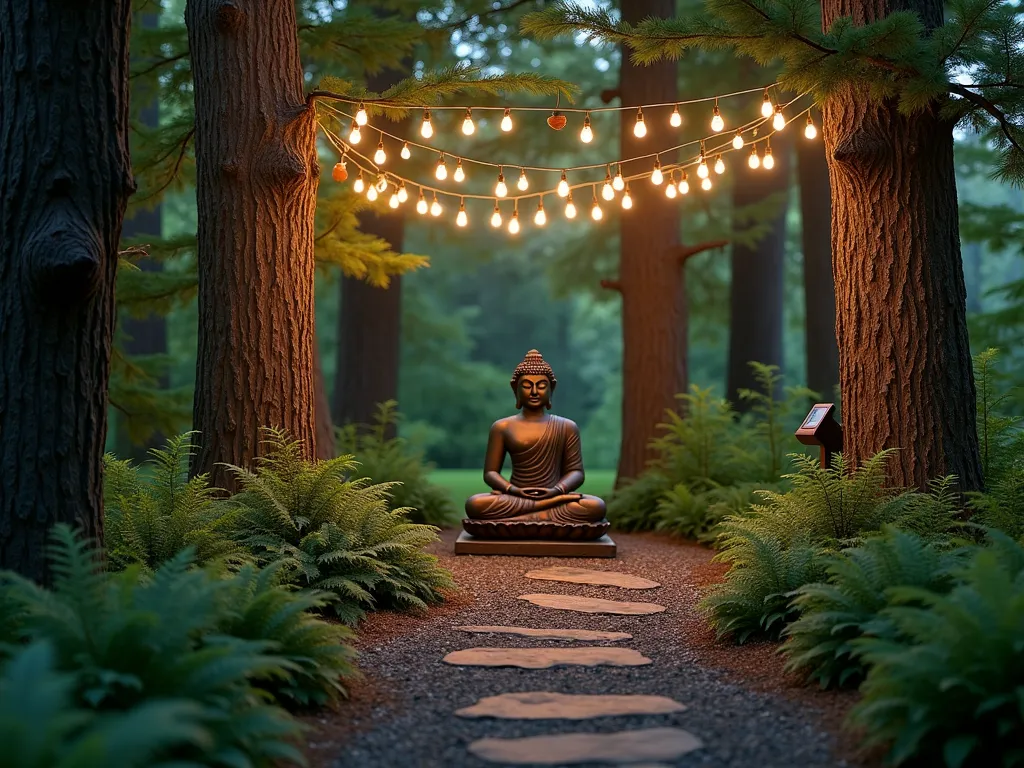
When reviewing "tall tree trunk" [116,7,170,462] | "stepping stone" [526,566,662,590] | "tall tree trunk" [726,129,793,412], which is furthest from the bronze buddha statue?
"tall tree trunk" [116,7,170,462]

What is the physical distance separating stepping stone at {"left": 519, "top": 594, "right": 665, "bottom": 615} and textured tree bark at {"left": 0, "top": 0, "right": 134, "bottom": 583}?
331 centimetres

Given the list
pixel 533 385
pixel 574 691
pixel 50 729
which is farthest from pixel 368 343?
pixel 50 729

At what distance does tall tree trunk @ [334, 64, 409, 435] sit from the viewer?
14.9m

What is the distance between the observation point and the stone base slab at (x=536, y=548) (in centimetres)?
888

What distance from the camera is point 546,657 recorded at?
5.37m

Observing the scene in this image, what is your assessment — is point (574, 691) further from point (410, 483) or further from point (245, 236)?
point (410, 483)

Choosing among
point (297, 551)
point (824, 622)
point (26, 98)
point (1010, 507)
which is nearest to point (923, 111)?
point (1010, 507)

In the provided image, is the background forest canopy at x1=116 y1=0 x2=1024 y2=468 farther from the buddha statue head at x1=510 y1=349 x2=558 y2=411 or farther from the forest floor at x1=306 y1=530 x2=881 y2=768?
the forest floor at x1=306 y1=530 x2=881 y2=768

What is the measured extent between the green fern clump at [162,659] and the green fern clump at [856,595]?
262cm

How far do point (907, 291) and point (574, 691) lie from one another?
12.9 feet

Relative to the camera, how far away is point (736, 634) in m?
5.83

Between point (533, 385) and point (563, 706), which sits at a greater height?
point (533, 385)

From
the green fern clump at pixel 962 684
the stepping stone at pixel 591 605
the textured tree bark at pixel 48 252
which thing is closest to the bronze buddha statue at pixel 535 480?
the stepping stone at pixel 591 605

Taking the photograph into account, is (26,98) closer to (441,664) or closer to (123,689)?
(123,689)
